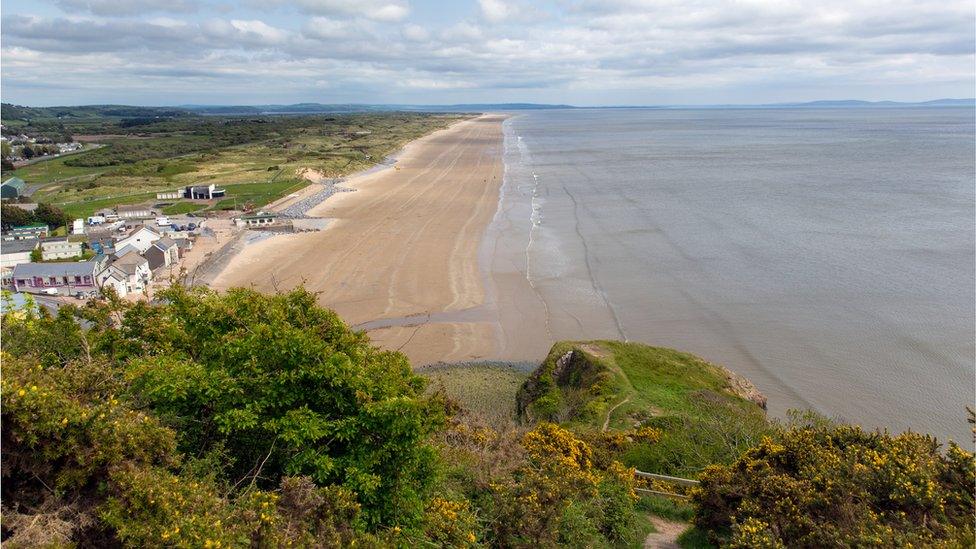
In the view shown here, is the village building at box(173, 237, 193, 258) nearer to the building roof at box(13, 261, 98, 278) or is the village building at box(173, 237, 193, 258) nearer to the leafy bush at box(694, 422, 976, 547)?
the building roof at box(13, 261, 98, 278)

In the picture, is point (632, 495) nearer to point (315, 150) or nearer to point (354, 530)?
point (354, 530)

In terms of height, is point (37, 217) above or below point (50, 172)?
below

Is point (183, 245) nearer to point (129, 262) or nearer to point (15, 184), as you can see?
point (129, 262)

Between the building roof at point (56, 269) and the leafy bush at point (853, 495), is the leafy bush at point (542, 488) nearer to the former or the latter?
the leafy bush at point (853, 495)

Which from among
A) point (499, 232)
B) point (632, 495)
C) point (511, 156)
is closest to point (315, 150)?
point (511, 156)

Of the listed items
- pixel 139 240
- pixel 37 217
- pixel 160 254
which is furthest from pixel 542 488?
pixel 37 217

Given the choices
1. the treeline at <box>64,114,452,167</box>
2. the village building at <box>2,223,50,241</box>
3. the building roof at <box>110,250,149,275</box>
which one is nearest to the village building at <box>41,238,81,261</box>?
the village building at <box>2,223,50,241</box>

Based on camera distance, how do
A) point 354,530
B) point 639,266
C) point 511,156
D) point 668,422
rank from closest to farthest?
point 354,530 → point 668,422 → point 639,266 → point 511,156
